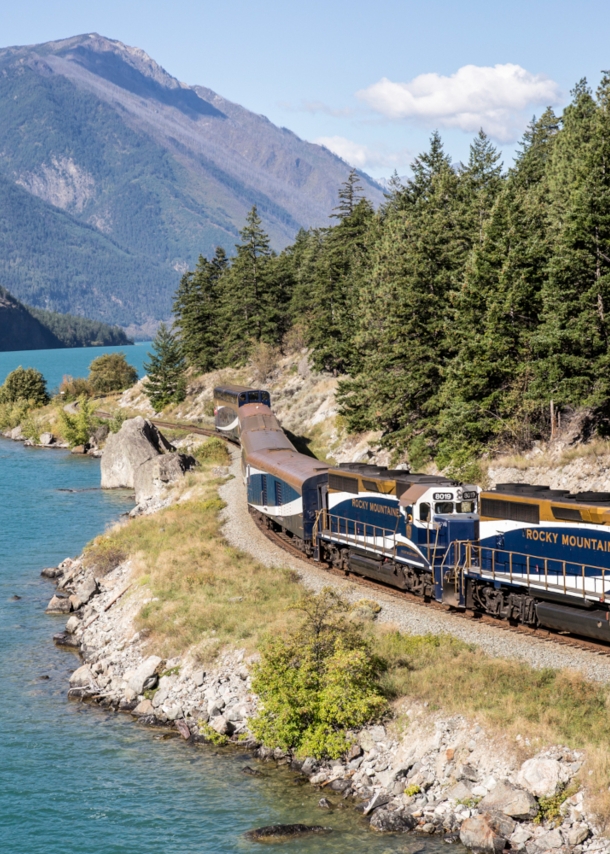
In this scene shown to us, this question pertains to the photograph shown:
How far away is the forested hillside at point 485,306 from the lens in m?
40.7

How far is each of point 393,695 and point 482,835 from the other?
5830mm

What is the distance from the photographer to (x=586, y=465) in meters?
41.4

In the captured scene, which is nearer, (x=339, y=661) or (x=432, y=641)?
(x=339, y=661)

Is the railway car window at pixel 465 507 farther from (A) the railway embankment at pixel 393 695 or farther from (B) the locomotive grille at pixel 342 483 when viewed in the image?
(B) the locomotive grille at pixel 342 483

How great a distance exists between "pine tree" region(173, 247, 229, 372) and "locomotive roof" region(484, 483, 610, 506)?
89.8 m

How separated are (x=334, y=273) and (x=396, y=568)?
182 feet

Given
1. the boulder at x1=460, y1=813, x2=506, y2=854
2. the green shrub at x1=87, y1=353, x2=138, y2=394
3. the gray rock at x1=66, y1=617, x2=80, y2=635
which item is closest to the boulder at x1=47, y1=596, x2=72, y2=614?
the gray rock at x1=66, y1=617, x2=80, y2=635

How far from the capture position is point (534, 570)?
1112 inches

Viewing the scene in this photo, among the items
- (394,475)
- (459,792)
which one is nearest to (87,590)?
(394,475)

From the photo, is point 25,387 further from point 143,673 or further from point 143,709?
point 143,709

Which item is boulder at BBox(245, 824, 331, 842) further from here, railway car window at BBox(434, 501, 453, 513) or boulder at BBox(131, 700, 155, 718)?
railway car window at BBox(434, 501, 453, 513)

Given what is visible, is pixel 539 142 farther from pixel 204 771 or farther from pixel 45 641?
pixel 204 771

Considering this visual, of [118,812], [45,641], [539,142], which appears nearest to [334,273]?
[539,142]

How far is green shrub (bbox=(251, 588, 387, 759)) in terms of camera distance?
24641mm
